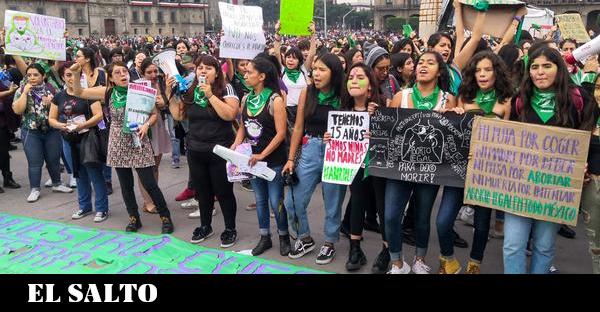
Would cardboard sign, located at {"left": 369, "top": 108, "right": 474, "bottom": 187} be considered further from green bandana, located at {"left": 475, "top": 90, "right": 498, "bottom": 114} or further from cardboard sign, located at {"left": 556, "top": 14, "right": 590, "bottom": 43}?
cardboard sign, located at {"left": 556, "top": 14, "right": 590, "bottom": 43}

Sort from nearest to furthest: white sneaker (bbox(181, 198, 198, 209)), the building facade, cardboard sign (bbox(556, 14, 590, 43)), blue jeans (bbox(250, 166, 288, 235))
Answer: blue jeans (bbox(250, 166, 288, 235)) → white sneaker (bbox(181, 198, 198, 209)) → cardboard sign (bbox(556, 14, 590, 43)) → the building facade

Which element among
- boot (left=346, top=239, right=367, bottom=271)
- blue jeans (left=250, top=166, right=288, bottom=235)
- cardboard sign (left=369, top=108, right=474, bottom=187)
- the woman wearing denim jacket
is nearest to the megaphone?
blue jeans (left=250, top=166, right=288, bottom=235)

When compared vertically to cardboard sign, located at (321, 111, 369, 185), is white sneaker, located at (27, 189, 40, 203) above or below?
below

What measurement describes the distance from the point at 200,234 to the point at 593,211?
3.52 m

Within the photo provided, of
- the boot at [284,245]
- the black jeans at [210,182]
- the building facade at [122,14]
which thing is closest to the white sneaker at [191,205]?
the black jeans at [210,182]

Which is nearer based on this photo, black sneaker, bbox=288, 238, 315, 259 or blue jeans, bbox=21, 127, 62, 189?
black sneaker, bbox=288, 238, 315, 259

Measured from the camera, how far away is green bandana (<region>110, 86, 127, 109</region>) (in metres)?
5.35

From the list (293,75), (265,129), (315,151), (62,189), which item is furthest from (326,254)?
(62,189)

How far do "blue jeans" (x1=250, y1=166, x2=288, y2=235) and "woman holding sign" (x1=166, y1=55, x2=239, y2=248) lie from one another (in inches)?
15.2

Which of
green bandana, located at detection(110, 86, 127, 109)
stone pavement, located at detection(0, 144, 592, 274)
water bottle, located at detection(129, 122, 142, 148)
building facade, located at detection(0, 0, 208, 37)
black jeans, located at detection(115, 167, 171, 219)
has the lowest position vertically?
stone pavement, located at detection(0, 144, 592, 274)

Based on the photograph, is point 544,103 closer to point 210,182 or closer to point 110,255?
point 210,182

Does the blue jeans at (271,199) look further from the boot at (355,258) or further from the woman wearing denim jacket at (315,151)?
the boot at (355,258)

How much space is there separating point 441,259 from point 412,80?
197 cm
